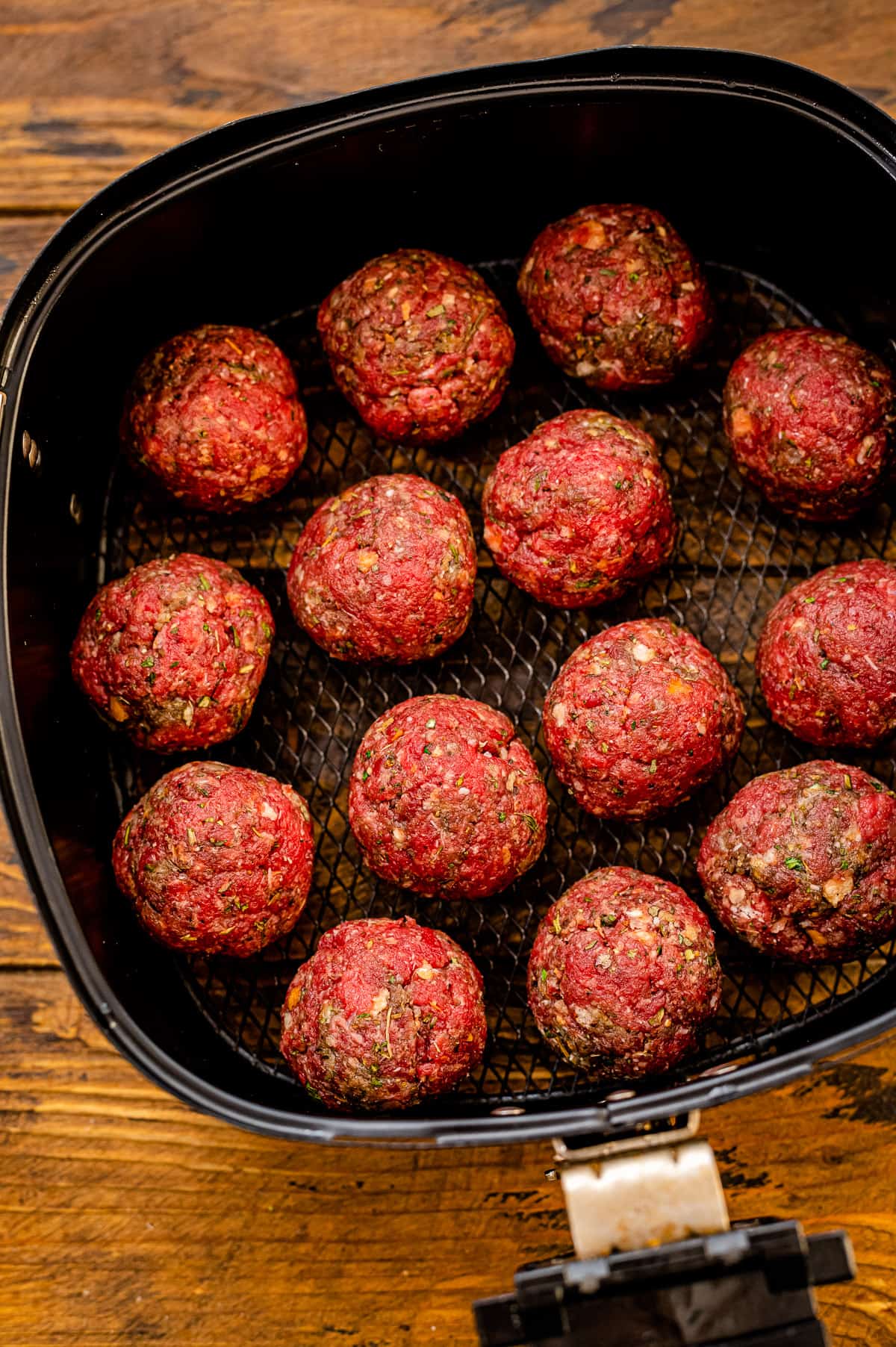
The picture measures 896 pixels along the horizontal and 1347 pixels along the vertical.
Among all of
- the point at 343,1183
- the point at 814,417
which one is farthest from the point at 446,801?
the point at 814,417

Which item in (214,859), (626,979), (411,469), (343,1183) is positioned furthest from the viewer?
(411,469)

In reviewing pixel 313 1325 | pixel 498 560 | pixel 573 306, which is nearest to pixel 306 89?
pixel 573 306

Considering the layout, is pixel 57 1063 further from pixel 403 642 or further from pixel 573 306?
pixel 573 306

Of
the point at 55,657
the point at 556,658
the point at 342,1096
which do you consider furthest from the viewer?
the point at 556,658

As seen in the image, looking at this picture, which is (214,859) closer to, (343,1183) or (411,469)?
(343,1183)

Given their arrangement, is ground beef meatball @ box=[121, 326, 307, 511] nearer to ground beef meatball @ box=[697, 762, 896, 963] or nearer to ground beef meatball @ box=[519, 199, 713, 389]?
ground beef meatball @ box=[519, 199, 713, 389]

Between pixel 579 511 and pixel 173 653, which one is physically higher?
pixel 579 511
